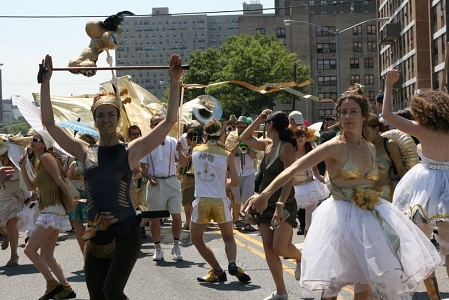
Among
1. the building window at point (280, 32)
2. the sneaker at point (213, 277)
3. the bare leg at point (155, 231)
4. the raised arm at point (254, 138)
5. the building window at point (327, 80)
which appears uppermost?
the building window at point (280, 32)

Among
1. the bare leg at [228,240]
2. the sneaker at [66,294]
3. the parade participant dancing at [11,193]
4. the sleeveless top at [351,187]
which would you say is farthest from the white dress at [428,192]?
the parade participant dancing at [11,193]

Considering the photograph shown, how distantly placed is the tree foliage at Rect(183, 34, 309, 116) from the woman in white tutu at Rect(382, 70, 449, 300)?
238ft

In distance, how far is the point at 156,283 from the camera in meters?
9.96

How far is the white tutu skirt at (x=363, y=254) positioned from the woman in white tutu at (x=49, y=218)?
3728 mm

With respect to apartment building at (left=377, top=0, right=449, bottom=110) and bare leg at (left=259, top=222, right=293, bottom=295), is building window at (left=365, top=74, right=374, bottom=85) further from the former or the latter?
bare leg at (left=259, top=222, right=293, bottom=295)

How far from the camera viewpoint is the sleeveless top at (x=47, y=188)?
9508mm

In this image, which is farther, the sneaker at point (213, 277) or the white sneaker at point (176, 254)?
the white sneaker at point (176, 254)

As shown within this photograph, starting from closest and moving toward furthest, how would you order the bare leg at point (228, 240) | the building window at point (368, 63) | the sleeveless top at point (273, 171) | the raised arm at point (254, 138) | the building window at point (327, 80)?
1. the sleeveless top at point (273, 171)
2. the raised arm at point (254, 138)
3. the bare leg at point (228, 240)
4. the building window at point (327, 80)
5. the building window at point (368, 63)

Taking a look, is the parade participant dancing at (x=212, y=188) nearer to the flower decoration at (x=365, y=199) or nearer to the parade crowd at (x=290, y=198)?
the parade crowd at (x=290, y=198)

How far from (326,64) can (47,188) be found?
10762 cm

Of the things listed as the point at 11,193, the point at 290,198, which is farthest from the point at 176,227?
the point at 290,198

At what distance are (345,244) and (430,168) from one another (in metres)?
1.99

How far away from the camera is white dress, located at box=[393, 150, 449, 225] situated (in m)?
7.64

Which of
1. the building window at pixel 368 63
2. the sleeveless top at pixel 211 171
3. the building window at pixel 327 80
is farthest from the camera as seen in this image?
the building window at pixel 368 63
